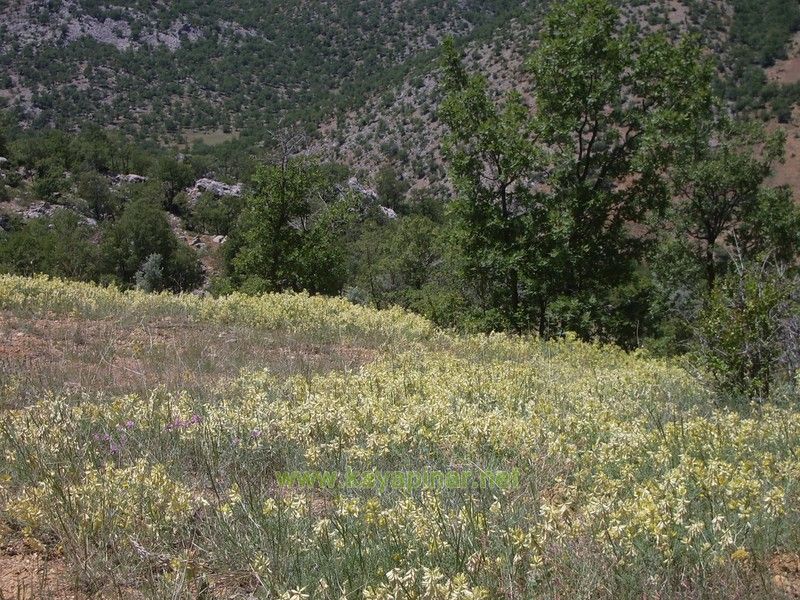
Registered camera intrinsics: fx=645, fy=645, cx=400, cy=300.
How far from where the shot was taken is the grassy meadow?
2348mm

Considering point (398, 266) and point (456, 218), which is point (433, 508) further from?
point (398, 266)

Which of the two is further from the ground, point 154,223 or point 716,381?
point 716,381

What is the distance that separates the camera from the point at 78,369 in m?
6.11

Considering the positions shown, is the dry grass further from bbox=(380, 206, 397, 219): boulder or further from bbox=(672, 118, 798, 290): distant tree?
bbox=(380, 206, 397, 219): boulder

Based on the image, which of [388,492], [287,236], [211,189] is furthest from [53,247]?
[388,492]

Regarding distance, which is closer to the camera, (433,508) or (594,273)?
(433,508)

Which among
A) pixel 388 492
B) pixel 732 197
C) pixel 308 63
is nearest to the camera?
pixel 388 492

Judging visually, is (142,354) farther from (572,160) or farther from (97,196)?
(97,196)

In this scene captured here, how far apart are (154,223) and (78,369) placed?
54533 mm

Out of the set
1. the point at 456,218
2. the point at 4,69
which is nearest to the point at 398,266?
the point at 456,218

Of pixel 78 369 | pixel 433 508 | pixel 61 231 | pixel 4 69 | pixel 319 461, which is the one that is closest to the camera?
pixel 433 508

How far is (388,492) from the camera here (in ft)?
10.3

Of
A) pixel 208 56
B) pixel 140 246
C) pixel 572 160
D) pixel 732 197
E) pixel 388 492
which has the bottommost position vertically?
pixel 140 246

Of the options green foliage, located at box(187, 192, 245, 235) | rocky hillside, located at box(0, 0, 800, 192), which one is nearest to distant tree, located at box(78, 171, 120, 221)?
green foliage, located at box(187, 192, 245, 235)
